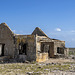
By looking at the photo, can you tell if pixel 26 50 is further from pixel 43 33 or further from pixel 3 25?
pixel 43 33

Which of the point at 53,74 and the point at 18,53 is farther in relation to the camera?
the point at 18,53

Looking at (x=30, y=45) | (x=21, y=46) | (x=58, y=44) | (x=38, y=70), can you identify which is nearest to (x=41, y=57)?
(x=30, y=45)

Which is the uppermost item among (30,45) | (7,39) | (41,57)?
(7,39)

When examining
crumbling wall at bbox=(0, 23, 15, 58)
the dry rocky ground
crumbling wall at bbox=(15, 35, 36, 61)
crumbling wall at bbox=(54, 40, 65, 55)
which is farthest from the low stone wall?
crumbling wall at bbox=(54, 40, 65, 55)

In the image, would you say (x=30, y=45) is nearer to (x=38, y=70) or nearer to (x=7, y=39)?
(x=7, y=39)

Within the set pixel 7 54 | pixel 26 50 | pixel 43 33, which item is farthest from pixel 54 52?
pixel 7 54

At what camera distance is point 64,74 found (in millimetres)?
10273

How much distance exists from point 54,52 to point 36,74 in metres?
12.4

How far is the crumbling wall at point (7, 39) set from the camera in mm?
18500

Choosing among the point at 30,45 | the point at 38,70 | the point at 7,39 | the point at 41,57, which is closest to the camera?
the point at 38,70

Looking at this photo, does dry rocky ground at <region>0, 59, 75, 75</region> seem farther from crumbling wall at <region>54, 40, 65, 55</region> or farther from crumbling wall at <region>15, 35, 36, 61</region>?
crumbling wall at <region>54, 40, 65, 55</region>

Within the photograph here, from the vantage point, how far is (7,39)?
61.5 ft

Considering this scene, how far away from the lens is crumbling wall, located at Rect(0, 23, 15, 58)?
1850 centimetres

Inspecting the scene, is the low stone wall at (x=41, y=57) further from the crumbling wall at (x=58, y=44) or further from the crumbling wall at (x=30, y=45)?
the crumbling wall at (x=58, y=44)
